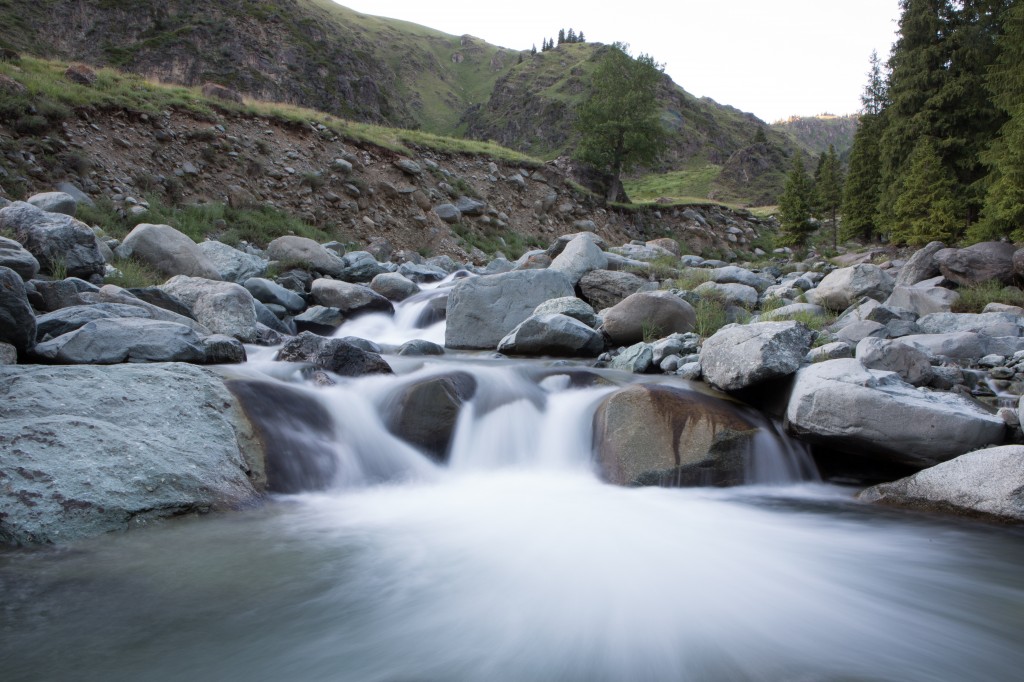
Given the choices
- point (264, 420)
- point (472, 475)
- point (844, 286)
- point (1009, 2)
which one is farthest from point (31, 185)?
point (1009, 2)

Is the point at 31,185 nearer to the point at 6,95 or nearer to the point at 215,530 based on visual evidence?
the point at 6,95

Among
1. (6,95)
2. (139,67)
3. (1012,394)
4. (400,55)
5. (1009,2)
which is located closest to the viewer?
(1012,394)

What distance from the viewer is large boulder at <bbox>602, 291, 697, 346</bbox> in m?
8.08

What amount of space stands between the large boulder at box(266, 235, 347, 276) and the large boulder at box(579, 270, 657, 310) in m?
5.46

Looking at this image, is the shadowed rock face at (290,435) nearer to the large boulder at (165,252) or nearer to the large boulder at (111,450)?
the large boulder at (111,450)

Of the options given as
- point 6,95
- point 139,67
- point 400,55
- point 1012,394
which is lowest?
point 1012,394

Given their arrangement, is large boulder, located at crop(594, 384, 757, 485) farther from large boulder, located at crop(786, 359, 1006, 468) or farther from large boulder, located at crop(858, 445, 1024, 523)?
large boulder, located at crop(858, 445, 1024, 523)

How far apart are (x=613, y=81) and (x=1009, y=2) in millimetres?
16540

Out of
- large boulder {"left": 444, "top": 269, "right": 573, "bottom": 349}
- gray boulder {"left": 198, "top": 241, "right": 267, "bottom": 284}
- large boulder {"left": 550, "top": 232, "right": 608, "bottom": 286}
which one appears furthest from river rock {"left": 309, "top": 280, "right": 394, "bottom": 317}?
large boulder {"left": 550, "top": 232, "right": 608, "bottom": 286}

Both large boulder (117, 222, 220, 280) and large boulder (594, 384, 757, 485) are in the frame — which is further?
large boulder (117, 222, 220, 280)

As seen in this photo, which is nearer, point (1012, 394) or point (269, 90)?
point (1012, 394)

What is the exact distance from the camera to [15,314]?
4.71 meters

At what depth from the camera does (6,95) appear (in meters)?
13.1

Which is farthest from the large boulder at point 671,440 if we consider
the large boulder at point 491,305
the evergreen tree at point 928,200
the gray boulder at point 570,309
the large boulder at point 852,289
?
the evergreen tree at point 928,200
